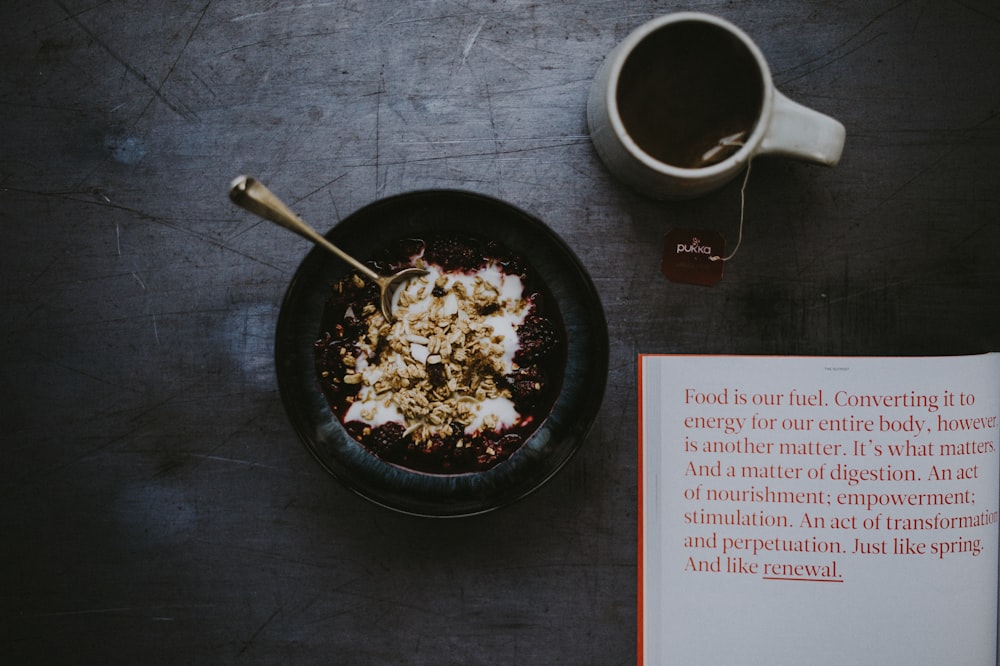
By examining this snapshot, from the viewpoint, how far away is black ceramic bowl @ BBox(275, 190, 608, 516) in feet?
1.74

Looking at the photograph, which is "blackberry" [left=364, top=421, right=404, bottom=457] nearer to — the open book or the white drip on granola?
the white drip on granola

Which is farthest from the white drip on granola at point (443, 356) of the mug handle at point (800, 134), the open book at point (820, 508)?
the mug handle at point (800, 134)

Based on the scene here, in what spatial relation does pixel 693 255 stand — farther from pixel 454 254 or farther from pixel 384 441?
pixel 384 441

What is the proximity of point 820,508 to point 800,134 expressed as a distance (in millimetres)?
354

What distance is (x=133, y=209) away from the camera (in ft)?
1.96

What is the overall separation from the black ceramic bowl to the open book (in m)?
0.08

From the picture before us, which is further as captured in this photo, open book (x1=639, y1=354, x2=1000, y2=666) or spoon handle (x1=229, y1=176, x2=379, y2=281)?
open book (x1=639, y1=354, x2=1000, y2=666)

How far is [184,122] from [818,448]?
0.71 meters

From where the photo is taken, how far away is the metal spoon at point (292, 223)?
45 cm

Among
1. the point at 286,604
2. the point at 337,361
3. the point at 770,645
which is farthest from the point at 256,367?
the point at 770,645

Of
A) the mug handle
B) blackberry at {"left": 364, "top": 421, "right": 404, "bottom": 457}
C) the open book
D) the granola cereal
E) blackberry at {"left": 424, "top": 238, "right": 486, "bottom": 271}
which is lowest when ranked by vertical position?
the open book

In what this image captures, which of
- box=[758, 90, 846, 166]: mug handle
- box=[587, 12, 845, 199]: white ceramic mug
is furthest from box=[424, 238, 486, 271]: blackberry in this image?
box=[758, 90, 846, 166]: mug handle

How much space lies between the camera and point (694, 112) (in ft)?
1.73

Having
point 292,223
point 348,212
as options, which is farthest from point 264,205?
point 348,212
